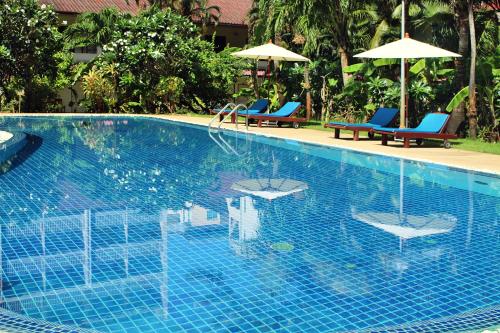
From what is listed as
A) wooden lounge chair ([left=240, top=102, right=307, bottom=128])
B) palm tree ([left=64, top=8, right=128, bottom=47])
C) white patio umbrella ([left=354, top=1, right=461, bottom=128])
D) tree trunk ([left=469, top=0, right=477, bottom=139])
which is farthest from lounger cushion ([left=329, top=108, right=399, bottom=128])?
palm tree ([left=64, top=8, right=128, bottom=47])

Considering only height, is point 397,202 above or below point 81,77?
below

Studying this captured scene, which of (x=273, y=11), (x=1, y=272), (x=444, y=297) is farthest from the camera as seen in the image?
(x=273, y=11)

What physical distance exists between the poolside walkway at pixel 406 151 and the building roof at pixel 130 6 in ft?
62.1

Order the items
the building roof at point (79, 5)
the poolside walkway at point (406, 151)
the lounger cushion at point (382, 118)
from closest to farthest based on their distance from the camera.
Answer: the poolside walkway at point (406, 151), the lounger cushion at point (382, 118), the building roof at point (79, 5)

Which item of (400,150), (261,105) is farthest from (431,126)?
(261,105)

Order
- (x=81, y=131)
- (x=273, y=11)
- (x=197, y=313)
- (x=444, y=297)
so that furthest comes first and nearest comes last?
(x=273, y=11), (x=81, y=131), (x=444, y=297), (x=197, y=313)

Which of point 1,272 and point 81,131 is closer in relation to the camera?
point 1,272

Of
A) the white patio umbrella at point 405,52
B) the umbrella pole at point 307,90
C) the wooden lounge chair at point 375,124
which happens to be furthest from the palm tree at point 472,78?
the umbrella pole at point 307,90

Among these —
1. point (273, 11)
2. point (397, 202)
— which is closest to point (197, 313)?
point (397, 202)

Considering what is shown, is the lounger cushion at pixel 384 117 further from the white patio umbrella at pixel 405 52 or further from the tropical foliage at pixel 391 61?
the tropical foliage at pixel 391 61

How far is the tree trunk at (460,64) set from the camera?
17.7 meters

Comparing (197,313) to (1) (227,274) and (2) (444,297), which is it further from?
(2) (444,297)

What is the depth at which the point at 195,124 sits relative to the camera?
22.6 m

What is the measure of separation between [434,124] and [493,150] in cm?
148
